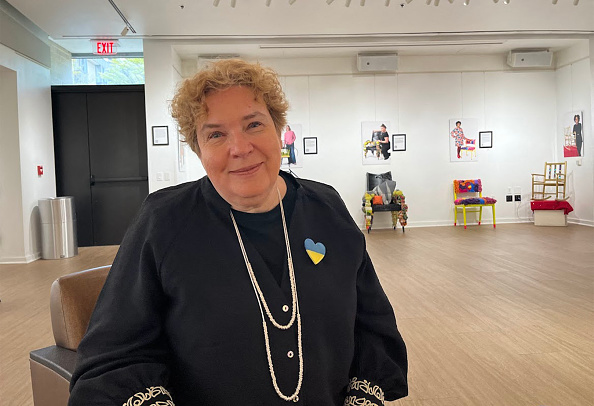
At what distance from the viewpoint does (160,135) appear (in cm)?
968

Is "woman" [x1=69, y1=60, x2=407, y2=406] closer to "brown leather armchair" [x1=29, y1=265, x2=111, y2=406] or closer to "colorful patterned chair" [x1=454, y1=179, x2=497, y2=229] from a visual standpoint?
"brown leather armchair" [x1=29, y1=265, x2=111, y2=406]

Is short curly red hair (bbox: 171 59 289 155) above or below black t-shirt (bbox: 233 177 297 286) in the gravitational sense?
above

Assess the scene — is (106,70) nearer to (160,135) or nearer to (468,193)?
(160,135)

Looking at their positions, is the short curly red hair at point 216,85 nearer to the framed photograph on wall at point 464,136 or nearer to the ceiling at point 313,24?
the ceiling at point 313,24

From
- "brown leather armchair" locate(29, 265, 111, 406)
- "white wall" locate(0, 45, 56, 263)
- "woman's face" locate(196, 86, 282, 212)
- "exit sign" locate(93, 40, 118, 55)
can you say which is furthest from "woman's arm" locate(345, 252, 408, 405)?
"exit sign" locate(93, 40, 118, 55)

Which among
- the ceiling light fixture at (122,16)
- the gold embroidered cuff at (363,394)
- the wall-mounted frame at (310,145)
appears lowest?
the gold embroidered cuff at (363,394)

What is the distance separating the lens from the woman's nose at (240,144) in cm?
141

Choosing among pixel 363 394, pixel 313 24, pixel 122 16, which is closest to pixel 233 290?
pixel 363 394

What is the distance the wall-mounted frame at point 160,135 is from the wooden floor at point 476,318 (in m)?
2.16

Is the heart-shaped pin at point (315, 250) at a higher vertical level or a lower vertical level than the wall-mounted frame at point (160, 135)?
lower

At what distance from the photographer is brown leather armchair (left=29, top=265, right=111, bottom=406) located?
5.67 feet

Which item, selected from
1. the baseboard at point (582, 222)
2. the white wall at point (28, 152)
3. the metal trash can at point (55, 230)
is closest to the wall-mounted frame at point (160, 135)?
the metal trash can at point (55, 230)

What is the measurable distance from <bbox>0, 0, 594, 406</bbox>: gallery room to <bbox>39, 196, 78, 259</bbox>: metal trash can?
0.03 meters

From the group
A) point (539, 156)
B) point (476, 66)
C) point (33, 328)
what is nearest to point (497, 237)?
point (539, 156)
